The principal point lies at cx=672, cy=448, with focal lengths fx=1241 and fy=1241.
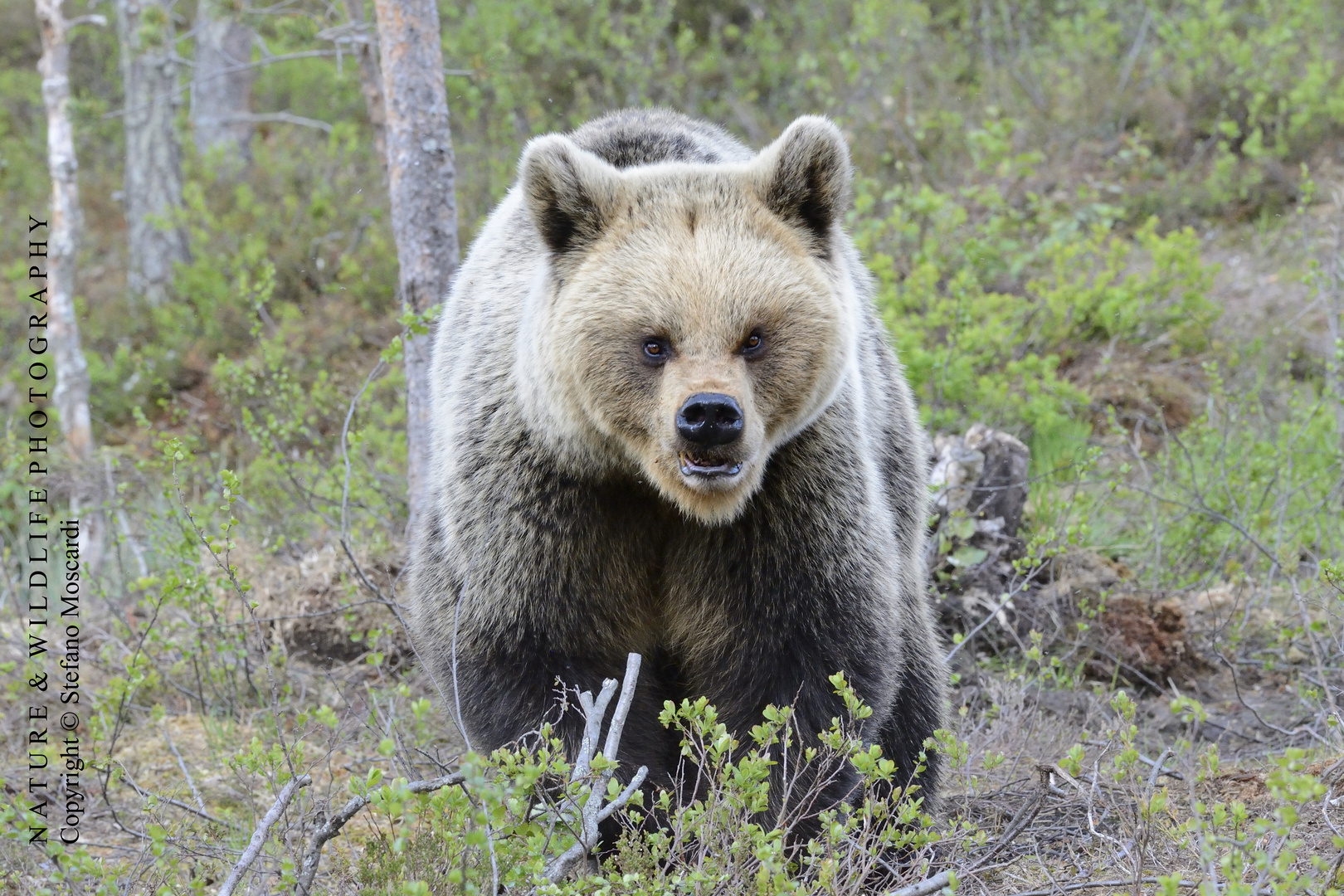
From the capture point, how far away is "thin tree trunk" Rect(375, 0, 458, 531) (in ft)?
19.7

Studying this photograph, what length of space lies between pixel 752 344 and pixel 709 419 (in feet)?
1.14

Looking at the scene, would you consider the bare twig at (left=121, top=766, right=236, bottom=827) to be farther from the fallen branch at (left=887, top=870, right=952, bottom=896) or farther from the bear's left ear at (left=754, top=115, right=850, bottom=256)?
the bear's left ear at (left=754, top=115, right=850, bottom=256)

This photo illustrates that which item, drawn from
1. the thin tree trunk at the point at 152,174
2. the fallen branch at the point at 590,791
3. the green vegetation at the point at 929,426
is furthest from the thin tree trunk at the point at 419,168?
the thin tree trunk at the point at 152,174

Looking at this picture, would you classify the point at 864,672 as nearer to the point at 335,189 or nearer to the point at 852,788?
the point at 852,788

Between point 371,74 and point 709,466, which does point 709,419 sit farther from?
point 371,74

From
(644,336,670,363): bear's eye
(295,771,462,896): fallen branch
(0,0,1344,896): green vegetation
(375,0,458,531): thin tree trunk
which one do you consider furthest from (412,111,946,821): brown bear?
(375,0,458,531): thin tree trunk

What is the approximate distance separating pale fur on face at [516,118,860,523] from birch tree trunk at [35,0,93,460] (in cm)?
664

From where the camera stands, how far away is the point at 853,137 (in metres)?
11.7

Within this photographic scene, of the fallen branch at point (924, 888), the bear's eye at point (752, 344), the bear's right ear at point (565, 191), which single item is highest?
the bear's right ear at point (565, 191)

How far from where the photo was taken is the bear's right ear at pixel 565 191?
12.1ft

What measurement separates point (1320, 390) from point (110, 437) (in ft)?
32.1

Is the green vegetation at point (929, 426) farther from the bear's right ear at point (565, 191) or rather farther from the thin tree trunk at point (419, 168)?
the bear's right ear at point (565, 191)

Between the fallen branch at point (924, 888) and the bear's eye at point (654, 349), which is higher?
the bear's eye at point (654, 349)

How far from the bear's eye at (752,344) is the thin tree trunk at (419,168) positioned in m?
2.87
